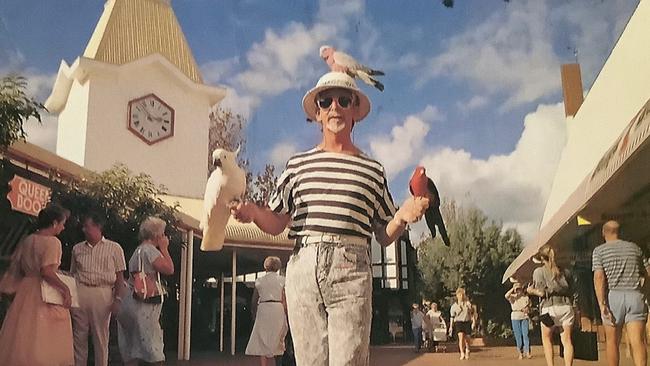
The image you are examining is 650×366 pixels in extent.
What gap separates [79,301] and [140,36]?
1.14 meters

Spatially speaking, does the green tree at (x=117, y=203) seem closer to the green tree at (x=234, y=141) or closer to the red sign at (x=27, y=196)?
the red sign at (x=27, y=196)

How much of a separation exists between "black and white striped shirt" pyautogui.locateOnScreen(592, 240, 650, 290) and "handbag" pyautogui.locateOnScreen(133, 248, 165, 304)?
176 centimetres

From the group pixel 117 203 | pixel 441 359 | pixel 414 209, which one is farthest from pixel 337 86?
pixel 441 359

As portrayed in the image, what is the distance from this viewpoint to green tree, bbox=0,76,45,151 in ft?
9.29

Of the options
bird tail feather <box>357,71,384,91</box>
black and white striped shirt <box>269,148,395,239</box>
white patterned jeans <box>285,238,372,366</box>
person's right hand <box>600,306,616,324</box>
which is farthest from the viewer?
person's right hand <box>600,306,616,324</box>

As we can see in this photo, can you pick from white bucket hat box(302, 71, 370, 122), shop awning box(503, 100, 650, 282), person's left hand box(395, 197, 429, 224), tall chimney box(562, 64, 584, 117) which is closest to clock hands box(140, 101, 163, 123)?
white bucket hat box(302, 71, 370, 122)

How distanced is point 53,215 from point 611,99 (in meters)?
2.29

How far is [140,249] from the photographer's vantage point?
2801 mm

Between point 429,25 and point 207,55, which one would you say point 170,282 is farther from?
point 429,25

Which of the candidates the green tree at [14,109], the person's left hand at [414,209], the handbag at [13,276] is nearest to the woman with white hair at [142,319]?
the handbag at [13,276]

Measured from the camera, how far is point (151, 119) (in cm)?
295

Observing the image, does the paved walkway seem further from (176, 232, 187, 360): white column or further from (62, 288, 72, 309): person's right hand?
→ (62, 288, 72, 309): person's right hand

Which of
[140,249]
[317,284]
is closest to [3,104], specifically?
[140,249]

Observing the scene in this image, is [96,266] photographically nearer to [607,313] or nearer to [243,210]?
[243,210]
